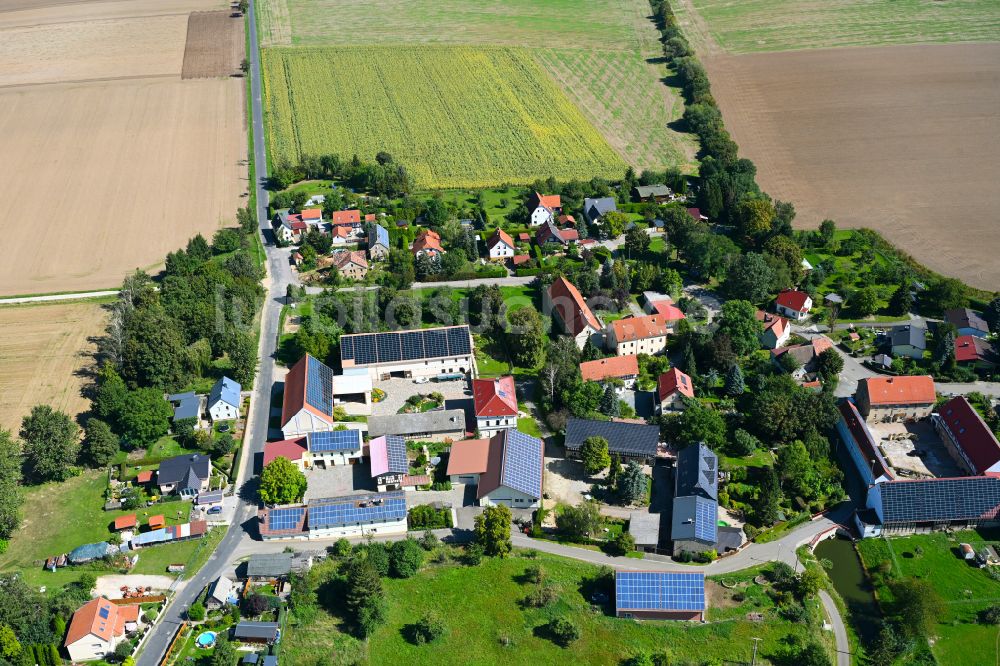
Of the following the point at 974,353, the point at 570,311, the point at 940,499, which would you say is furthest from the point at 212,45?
the point at 940,499

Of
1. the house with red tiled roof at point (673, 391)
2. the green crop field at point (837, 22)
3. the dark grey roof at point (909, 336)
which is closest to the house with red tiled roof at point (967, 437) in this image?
the dark grey roof at point (909, 336)

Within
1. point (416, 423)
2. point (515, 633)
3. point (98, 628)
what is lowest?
point (515, 633)

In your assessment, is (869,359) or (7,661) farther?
(869,359)

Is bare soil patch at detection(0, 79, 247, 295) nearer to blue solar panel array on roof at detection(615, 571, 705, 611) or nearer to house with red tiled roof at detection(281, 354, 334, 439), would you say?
house with red tiled roof at detection(281, 354, 334, 439)

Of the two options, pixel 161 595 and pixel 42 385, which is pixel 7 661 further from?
pixel 42 385

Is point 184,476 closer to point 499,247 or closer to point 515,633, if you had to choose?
point 515,633

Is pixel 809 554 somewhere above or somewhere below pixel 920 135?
below

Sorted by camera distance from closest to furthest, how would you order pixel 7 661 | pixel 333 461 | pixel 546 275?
pixel 7 661
pixel 333 461
pixel 546 275

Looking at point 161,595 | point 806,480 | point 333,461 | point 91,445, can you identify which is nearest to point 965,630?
point 806,480
